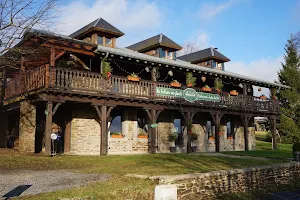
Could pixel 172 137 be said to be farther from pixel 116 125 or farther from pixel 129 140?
pixel 116 125

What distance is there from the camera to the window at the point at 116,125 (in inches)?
703

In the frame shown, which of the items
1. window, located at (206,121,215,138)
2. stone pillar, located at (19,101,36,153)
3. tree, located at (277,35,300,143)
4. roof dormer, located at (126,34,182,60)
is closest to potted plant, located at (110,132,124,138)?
stone pillar, located at (19,101,36,153)

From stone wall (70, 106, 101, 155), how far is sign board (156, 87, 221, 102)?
385cm

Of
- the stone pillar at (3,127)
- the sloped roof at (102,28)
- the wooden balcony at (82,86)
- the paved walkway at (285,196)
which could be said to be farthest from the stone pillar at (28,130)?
the paved walkway at (285,196)

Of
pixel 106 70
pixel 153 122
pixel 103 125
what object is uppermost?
pixel 106 70

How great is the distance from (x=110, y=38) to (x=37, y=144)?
762cm

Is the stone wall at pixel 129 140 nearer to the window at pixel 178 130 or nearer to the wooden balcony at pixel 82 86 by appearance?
the wooden balcony at pixel 82 86

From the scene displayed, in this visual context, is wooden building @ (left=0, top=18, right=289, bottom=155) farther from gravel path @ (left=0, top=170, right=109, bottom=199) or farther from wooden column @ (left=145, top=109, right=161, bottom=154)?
gravel path @ (left=0, top=170, right=109, bottom=199)

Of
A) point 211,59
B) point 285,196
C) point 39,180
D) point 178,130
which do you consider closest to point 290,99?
point 211,59

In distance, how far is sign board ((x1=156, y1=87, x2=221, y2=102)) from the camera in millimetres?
17469

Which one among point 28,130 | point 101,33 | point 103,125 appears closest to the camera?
point 28,130

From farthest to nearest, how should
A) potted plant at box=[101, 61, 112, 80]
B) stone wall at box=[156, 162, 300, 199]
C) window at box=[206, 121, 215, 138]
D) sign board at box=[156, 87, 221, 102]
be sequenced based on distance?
window at box=[206, 121, 215, 138] → sign board at box=[156, 87, 221, 102] → potted plant at box=[101, 61, 112, 80] → stone wall at box=[156, 162, 300, 199]

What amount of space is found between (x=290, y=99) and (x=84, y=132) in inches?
999

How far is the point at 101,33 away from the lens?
754 inches
